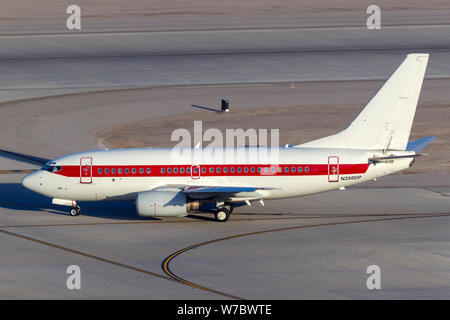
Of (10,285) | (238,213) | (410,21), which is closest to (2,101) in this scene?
(238,213)

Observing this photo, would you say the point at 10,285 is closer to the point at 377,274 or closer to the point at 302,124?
the point at 377,274

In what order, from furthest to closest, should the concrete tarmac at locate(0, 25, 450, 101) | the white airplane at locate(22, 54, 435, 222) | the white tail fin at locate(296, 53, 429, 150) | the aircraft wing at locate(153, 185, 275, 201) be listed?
the concrete tarmac at locate(0, 25, 450, 101) < the white tail fin at locate(296, 53, 429, 150) < the white airplane at locate(22, 54, 435, 222) < the aircraft wing at locate(153, 185, 275, 201)

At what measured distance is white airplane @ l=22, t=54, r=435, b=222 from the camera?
48.2m

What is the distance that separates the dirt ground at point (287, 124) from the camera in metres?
68.9

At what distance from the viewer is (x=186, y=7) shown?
5487 inches

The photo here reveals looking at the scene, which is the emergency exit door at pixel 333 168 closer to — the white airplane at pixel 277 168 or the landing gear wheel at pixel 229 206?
the white airplane at pixel 277 168

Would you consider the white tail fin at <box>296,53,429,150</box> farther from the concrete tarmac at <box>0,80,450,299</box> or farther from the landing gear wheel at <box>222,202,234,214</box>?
the landing gear wheel at <box>222,202,234,214</box>

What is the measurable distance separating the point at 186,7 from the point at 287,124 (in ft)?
229

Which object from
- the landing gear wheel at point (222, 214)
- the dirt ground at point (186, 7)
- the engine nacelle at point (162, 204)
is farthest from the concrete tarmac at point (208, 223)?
the dirt ground at point (186, 7)

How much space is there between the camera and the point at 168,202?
47219 mm

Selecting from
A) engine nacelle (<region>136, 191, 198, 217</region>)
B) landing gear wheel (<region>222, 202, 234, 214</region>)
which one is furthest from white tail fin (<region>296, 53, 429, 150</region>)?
engine nacelle (<region>136, 191, 198, 217</region>)

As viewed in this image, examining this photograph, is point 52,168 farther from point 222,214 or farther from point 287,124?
point 287,124

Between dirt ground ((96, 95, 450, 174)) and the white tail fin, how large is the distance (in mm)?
14967

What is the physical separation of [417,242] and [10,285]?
835 inches
